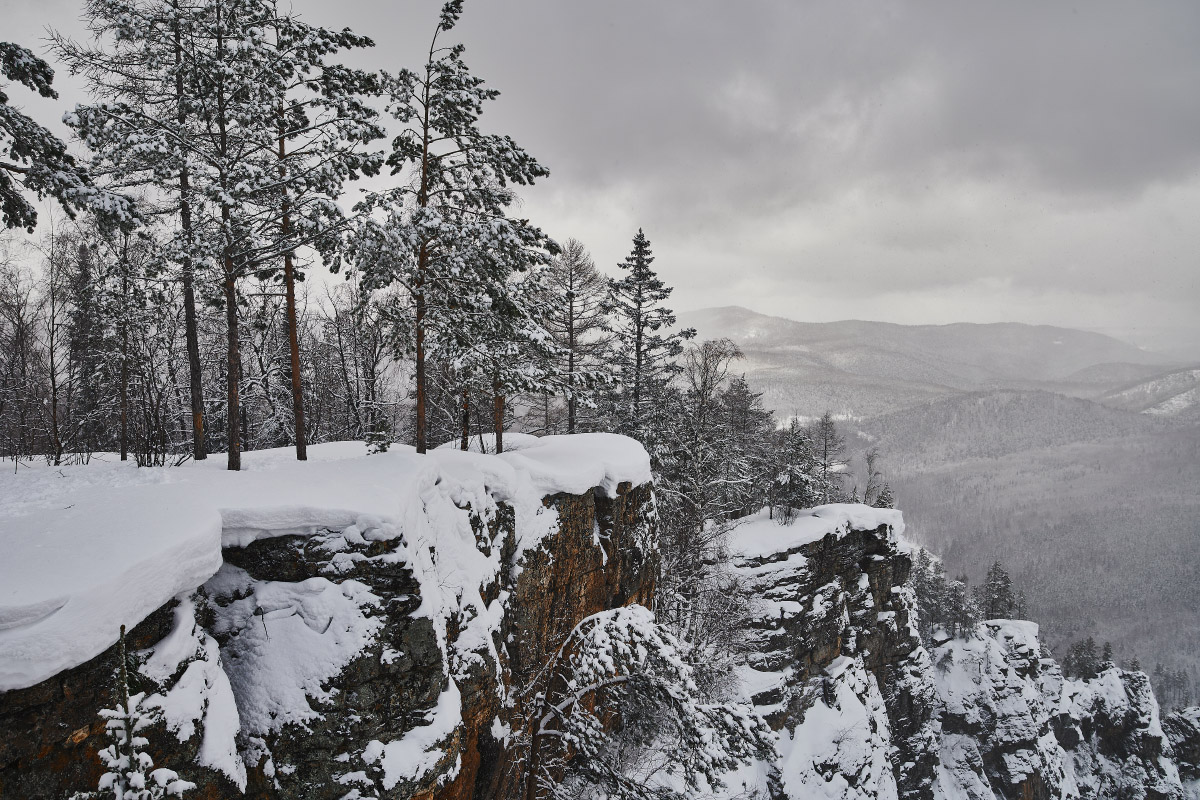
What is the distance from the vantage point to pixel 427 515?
300 inches

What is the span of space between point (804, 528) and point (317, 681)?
23.2 m

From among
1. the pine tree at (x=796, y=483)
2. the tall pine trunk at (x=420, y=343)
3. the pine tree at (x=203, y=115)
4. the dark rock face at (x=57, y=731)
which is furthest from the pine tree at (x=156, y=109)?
the pine tree at (x=796, y=483)

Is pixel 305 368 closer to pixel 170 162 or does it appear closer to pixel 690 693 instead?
pixel 170 162

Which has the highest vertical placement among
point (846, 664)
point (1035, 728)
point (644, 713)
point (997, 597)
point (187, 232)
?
point (187, 232)

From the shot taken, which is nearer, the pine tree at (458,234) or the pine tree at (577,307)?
the pine tree at (458,234)

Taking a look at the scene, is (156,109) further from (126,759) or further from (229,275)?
(126,759)

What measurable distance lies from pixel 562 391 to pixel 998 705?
37.1m

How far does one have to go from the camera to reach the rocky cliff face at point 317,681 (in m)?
4.15

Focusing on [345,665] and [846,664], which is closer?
[345,665]

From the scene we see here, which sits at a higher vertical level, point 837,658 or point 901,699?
point 837,658

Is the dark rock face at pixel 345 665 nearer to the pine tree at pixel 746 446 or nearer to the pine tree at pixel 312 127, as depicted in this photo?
the pine tree at pixel 312 127

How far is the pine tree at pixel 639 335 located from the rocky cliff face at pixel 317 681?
46.1 feet

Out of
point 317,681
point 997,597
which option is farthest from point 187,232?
point 997,597

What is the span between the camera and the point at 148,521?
537cm
